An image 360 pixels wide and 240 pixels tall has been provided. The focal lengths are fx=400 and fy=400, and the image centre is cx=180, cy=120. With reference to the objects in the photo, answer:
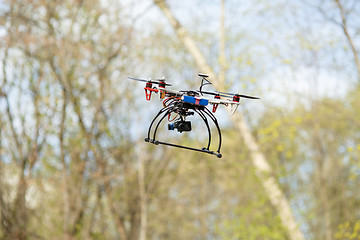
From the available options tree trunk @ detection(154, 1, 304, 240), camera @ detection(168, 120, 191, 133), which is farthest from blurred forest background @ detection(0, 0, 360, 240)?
camera @ detection(168, 120, 191, 133)

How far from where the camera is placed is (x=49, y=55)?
747 cm

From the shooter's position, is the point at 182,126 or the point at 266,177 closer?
the point at 182,126

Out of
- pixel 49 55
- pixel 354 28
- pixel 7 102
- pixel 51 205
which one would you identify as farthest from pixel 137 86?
pixel 354 28

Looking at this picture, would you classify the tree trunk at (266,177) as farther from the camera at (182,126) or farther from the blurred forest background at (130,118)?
the camera at (182,126)

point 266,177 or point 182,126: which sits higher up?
point 182,126

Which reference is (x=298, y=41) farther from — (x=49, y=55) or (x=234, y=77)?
(x=49, y=55)

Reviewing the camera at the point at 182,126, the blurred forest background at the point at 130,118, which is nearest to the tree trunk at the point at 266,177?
the blurred forest background at the point at 130,118

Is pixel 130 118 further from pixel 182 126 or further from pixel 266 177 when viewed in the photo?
pixel 182 126

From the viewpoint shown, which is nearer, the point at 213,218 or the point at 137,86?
the point at 137,86

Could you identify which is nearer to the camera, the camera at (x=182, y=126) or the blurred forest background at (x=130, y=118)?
the camera at (x=182, y=126)

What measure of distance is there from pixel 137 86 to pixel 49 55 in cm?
214

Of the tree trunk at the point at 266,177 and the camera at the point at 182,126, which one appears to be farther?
the tree trunk at the point at 266,177

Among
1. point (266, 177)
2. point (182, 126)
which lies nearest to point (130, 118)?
point (266, 177)

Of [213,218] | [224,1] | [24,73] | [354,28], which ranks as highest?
[224,1]
